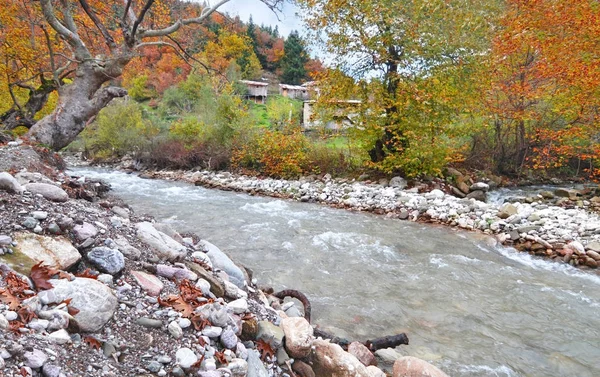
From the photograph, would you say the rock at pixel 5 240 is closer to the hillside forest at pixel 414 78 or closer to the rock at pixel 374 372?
the rock at pixel 374 372

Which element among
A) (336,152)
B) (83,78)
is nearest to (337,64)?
(336,152)

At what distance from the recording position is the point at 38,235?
8.50 ft

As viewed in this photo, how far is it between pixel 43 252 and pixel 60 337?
0.89 meters

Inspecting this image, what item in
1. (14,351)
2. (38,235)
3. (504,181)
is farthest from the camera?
(504,181)

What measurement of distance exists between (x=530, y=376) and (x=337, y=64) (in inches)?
419

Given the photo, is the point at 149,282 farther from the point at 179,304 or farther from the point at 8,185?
the point at 8,185

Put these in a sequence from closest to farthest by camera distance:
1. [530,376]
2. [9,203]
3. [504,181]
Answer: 1. [9,203]
2. [530,376]
3. [504,181]

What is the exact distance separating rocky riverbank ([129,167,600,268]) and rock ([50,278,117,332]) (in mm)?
7139

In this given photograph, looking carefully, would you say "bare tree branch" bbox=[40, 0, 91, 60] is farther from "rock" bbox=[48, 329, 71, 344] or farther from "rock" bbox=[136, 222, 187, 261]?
"rock" bbox=[48, 329, 71, 344]

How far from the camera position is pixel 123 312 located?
2.20 metres

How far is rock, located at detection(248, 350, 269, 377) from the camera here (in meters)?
2.22

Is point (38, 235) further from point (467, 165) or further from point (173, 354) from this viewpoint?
point (467, 165)

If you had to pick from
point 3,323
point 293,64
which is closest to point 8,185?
point 3,323

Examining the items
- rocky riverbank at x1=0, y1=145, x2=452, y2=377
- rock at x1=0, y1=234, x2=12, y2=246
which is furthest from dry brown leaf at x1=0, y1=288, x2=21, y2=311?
rock at x1=0, y1=234, x2=12, y2=246
